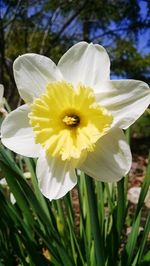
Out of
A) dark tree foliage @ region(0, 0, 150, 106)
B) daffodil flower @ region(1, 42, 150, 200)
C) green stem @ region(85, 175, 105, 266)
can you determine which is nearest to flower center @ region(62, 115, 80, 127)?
daffodil flower @ region(1, 42, 150, 200)

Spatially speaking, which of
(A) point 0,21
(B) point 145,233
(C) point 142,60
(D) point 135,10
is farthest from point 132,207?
(C) point 142,60

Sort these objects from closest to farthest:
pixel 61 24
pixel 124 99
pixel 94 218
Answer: pixel 124 99, pixel 94 218, pixel 61 24

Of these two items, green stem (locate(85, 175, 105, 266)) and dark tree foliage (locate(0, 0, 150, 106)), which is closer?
green stem (locate(85, 175, 105, 266))

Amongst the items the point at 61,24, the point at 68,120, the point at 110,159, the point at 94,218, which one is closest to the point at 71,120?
the point at 68,120

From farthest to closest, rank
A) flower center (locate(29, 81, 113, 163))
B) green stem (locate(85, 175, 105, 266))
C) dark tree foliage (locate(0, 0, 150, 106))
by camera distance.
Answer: dark tree foliage (locate(0, 0, 150, 106))
green stem (locate(85, 175, 105, 266))
flower center (locate(29, 81, 113, 163))

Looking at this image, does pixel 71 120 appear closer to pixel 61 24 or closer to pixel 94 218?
pixel 94 218

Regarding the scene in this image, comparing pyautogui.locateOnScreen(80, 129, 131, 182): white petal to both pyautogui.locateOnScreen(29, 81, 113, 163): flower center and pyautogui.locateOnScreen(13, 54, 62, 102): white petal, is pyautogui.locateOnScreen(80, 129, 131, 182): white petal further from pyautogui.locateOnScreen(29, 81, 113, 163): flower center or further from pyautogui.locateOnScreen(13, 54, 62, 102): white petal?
pyautogui.locateOnScreen(13, 54, 62, 102): white petal

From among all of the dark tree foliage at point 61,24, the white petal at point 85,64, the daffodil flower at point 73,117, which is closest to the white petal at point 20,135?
the daffodil flower at point 73,117

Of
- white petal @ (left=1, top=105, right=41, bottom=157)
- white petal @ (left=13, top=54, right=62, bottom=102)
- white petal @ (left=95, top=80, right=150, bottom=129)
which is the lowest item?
white petal @ (left=1, top=105, right=41, bottom=157)
